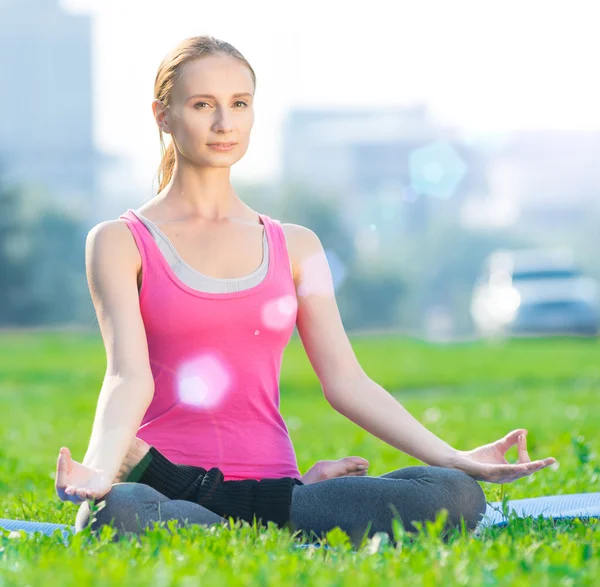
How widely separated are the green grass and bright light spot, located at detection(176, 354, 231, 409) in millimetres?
504

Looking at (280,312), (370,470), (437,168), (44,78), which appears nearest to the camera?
(280,312)

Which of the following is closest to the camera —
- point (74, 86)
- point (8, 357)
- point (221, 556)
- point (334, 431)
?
point (221, 556)

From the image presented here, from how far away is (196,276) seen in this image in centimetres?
363

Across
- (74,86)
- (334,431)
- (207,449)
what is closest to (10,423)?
(334,431)

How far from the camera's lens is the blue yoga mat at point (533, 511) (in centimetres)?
359

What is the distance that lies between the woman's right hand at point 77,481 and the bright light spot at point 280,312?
0.77 meters

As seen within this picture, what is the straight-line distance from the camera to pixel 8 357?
62.9 feet

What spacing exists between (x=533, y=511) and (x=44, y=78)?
124567mm

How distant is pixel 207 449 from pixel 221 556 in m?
0.77

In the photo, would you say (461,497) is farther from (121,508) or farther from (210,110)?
(210,110)

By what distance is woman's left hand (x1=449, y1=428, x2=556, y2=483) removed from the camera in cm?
338

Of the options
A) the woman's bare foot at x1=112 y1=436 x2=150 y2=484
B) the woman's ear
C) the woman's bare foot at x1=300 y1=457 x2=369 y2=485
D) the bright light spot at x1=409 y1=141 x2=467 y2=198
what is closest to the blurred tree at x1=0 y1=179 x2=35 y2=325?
the woman's ear

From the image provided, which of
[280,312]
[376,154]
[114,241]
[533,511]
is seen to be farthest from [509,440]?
[376,154]

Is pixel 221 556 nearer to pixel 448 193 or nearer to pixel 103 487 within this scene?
pixel 103 487
